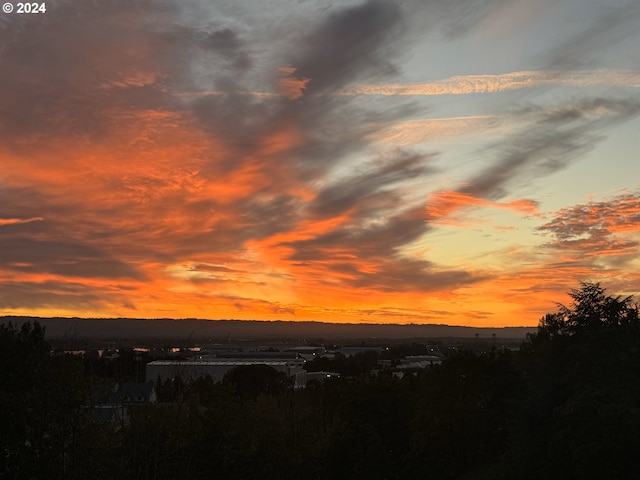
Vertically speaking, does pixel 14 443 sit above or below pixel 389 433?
above

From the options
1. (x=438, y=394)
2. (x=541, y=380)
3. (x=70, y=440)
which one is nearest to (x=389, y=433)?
(x=438, y=394)

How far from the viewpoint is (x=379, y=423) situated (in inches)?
1638

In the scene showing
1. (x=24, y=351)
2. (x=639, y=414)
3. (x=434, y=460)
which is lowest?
(x=434, y=460)

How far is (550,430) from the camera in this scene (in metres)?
28.5

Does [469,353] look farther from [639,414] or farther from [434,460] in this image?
[639,414]

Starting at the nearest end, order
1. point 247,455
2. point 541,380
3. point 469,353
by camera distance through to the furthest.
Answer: point 247,455
point 541,380
point 469,353

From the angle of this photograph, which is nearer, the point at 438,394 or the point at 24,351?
the point at 24,351

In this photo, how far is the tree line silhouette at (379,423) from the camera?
20359 millimetres

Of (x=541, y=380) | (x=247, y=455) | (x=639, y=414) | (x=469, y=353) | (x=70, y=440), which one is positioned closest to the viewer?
(x=70, y=440)

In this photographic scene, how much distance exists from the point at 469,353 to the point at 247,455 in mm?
16760

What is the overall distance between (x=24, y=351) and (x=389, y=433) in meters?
26.4

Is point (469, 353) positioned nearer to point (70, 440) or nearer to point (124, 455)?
point (124, 455)

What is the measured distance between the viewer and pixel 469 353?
1544 inches

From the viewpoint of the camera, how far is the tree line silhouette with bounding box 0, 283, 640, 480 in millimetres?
20359
